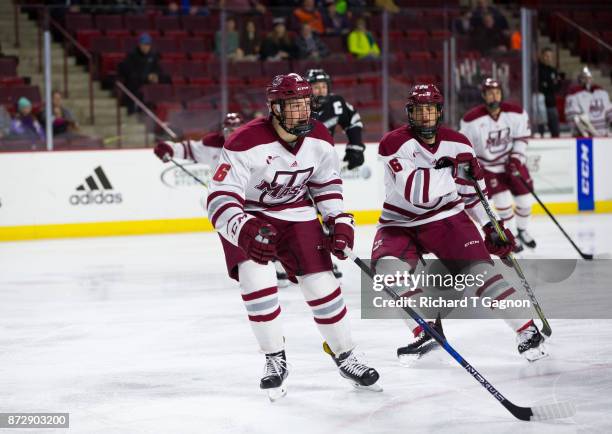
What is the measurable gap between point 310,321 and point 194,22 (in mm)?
5351

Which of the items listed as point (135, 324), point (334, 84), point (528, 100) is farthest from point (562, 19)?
point (135, 324)

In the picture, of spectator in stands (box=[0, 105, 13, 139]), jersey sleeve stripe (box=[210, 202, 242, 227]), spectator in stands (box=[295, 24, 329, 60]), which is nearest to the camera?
jersey sleeve stripe (box=[210, 202, 242, 227])

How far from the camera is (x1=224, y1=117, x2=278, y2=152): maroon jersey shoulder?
3.81m

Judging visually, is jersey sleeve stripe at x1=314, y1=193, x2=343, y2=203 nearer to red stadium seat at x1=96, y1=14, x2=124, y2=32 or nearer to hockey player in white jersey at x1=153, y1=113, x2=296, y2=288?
hockey player in white jersey at x1=153, y1=113, x2=296, y2=288

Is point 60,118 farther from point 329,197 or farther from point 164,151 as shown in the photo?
point 329,197

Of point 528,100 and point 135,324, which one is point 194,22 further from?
point 135,324

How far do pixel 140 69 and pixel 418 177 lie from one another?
5.84 metres

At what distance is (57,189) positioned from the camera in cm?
939

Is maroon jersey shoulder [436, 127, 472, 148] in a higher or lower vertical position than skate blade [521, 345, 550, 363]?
higher

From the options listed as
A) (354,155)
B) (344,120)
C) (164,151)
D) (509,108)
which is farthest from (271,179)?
(509,108)

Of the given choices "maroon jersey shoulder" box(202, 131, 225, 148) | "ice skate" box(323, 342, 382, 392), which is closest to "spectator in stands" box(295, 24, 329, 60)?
"maroon jersey shoulder" box(202, 131, 225, 148)

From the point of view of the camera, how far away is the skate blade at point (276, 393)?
3.83m

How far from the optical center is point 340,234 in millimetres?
3807

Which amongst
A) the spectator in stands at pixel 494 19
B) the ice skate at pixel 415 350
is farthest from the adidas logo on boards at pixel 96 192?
the ice skate at pixel 415 350
